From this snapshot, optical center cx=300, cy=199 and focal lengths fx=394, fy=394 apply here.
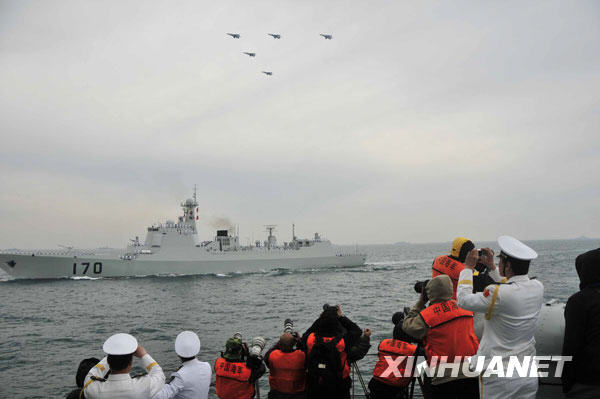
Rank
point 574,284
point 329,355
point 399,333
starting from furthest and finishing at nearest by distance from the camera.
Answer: point 574,284, point 399,333, point 329,355

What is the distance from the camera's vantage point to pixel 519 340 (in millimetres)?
2529

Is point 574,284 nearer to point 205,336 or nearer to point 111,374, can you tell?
point 205,336

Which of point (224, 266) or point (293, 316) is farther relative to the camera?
point (224, 266)

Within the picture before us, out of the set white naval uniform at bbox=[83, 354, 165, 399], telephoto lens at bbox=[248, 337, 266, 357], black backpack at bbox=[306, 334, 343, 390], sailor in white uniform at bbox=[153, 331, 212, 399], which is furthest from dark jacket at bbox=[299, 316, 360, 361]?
white naval uniform at bbox=[83, 354, 165, 399]

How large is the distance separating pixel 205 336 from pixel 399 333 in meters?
13.3

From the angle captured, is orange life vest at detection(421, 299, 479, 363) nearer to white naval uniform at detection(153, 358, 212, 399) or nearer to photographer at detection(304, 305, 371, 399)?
photographer at detection(304, 305, 371, 399)

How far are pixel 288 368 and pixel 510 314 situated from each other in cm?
195

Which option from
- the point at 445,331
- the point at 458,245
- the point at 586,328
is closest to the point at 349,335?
the point at 445,331

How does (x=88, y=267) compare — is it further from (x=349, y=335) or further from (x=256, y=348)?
(x=349, y=335)

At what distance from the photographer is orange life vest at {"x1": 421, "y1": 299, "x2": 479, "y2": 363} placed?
2824mm

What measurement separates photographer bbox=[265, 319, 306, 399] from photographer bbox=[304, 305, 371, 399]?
157mm

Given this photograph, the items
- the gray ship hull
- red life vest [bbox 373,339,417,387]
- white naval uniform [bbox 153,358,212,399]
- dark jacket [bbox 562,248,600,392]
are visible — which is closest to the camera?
dark jacket [bbox 562,248,600,392]

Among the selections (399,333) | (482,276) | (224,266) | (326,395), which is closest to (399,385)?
(399,333)

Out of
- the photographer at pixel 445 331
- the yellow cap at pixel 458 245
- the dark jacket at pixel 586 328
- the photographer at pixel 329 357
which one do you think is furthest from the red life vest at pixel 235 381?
the dark jacket at pixel 586 328
